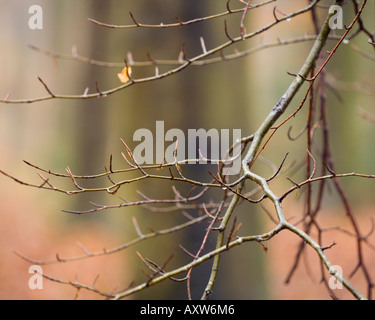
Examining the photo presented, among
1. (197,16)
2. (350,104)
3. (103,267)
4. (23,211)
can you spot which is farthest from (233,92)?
(23,211)

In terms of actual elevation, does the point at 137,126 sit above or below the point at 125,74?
above

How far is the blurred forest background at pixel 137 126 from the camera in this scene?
9.74ft

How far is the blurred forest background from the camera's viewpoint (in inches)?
117

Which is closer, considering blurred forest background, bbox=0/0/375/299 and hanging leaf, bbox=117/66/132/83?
hanging leaf, bbox=117/66/132/83

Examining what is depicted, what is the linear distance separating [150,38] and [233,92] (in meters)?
0.68

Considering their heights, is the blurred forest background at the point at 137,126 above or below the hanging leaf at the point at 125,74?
above

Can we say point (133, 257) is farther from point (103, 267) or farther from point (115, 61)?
point (103, 267)

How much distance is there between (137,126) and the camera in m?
3.05

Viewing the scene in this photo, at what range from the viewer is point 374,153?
9289 millimetres

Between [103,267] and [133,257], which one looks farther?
[103,267]

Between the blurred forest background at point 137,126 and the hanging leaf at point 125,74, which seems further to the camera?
the blurred forest background at point 137,126

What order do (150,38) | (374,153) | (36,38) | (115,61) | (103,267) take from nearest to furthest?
(150,38) < (115,61) < (103,267) < (374,153) < (36,38)

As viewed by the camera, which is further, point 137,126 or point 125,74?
point 137,126

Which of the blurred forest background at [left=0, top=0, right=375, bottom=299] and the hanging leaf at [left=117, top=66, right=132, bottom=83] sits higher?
the blurred forest background at [left=0, top=0, right=375, bottom=299]
